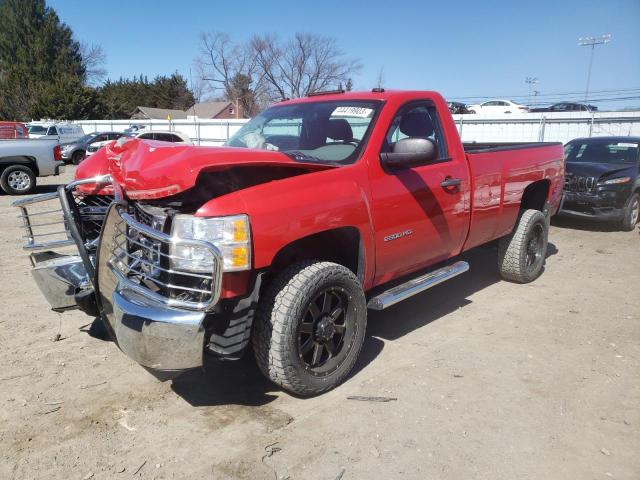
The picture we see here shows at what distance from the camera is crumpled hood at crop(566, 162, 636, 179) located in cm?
884

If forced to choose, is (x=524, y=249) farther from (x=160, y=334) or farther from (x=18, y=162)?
(x=18, y=162)

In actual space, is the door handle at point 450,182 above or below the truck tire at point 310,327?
above

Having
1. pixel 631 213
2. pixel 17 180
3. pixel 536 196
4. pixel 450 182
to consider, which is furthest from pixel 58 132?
pixel 450 182

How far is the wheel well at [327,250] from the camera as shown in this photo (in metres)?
3.23

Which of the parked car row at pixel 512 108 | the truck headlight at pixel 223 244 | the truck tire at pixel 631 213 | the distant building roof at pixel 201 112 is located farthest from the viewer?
the distant building roof at pixel 201 112

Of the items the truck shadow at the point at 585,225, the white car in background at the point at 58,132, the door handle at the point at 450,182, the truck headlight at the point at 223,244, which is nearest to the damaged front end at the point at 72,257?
the truck headlight at the point at 223,244

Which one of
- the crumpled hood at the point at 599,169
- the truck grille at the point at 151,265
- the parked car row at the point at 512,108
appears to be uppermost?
the parked car row at the point at 512,108

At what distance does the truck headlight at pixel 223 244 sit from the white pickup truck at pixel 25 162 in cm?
1203

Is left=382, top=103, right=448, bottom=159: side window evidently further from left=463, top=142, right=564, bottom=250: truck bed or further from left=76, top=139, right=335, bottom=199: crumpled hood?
left=76, top=139, right=335, bottom=199: crumpled hood

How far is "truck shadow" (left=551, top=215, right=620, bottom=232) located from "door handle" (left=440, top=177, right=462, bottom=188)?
241 inches

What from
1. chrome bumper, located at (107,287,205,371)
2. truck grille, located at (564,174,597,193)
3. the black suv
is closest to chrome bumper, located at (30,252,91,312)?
chrome bumper, located at (107,287,205,371)

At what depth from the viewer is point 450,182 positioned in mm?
4133

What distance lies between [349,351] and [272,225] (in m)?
1.14

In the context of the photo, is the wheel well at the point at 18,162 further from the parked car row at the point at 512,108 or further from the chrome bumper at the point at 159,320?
the parked car row at the point at 512,108
